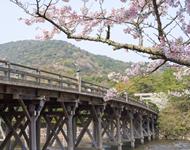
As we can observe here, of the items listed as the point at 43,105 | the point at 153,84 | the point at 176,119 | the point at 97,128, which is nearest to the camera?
the point at 43,105

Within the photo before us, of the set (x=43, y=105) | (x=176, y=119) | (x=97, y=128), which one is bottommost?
(x=97, y=128)

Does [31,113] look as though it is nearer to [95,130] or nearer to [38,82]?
[38,82]

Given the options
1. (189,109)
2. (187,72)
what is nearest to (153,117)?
(189,109)

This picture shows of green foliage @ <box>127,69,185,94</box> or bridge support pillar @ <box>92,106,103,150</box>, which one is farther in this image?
green foliage @ <box>127,69,185,94</box>

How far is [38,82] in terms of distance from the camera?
16.6 meters

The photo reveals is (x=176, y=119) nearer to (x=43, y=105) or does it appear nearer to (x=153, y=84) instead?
(x=153, y=84)

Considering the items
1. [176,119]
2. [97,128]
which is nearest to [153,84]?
[176,119]

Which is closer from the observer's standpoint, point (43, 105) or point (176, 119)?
point (43, 105)

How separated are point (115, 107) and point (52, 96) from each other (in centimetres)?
1411

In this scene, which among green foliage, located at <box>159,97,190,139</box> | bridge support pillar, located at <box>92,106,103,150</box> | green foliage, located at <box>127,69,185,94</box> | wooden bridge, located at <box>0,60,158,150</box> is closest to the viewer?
wooden bridge, located at <box>0,60,158,150</box>

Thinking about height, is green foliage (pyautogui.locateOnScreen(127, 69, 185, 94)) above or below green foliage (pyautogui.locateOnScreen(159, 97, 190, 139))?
above

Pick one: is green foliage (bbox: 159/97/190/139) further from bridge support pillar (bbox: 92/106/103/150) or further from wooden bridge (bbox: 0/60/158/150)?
bridge support pillar (bbox: 92/106/103/150)

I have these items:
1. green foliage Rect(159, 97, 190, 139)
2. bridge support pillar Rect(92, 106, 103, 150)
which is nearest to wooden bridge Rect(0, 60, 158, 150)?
bridge support pillar Rect(92, 106, 103, 150)

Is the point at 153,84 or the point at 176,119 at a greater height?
the point at 153,84
